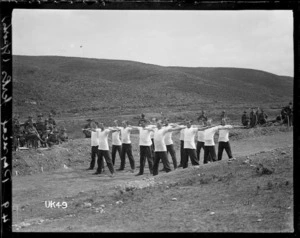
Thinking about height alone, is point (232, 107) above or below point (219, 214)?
above

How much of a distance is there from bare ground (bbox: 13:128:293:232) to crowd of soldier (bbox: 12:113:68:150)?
9.25 ft

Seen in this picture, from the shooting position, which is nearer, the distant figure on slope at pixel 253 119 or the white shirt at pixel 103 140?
the white shirt at pixel 103 140

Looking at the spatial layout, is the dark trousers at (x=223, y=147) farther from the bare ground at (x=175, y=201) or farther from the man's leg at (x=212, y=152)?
the bare ground at (x=175, y=201)

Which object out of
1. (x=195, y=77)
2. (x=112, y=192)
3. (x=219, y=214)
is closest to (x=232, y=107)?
(x=195, y=77)

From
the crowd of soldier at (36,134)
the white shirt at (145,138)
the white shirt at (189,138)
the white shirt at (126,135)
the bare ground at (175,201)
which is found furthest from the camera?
the crowd of soldier at (36,134)

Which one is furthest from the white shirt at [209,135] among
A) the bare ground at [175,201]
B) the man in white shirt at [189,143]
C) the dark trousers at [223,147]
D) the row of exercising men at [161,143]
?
the bare ground at [175,201]

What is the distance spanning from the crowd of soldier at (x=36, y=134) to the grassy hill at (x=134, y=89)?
6.47 metres

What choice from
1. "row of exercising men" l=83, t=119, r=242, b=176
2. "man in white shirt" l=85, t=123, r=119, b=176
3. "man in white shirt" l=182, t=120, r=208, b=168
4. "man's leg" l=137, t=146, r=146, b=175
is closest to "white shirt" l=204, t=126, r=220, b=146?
"row of exercising men" l=83, t=119, r=242, b=176

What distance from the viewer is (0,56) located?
6.46m

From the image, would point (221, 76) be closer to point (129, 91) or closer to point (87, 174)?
point (129, 91)

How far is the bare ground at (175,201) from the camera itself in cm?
680

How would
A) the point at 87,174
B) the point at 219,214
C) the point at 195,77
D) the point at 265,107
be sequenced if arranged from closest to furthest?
the point at 219,214 → the point at 87,174 → the point at 265,107 → the point at 195,77
